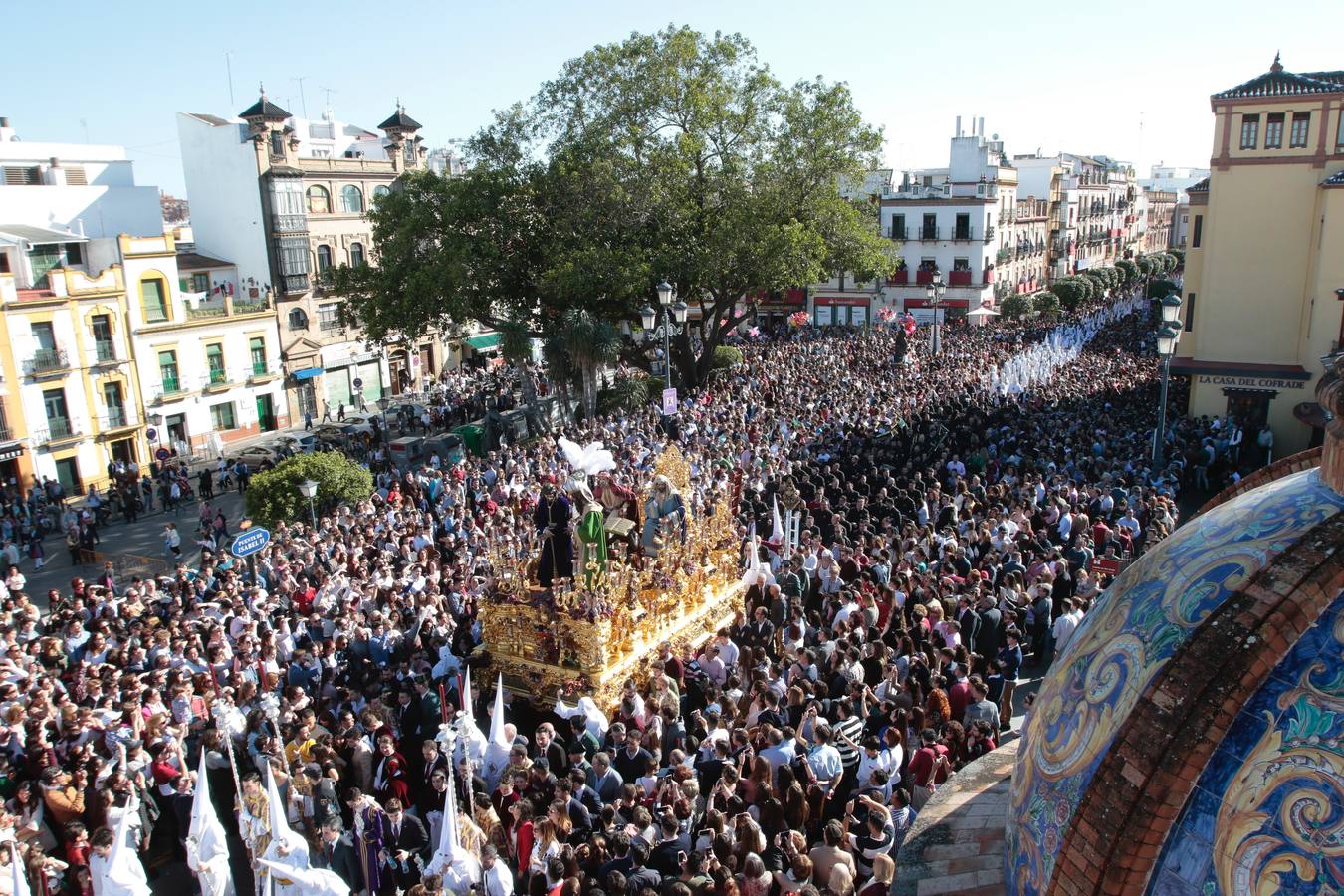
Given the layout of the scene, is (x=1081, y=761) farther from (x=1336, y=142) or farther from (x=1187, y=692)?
(x=1336, y=142)

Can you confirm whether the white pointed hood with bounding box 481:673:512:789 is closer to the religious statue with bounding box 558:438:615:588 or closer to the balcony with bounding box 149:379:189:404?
the religious statue with bounding box 558:438:615:588

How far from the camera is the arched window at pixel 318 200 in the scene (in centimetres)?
4224

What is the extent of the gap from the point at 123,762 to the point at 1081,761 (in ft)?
28.6

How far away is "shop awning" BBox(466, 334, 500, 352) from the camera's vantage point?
49.0m

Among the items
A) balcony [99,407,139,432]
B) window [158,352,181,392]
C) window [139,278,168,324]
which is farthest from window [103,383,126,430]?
window [139,278,168,324]

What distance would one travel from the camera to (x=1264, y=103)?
2505 centimetres

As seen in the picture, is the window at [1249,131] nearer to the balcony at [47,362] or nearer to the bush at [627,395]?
the bush at [627,395]

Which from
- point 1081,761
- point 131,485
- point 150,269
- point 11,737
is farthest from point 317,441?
point 1081,761

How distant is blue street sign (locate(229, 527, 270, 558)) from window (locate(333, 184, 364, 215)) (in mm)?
32278

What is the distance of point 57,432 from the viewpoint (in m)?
30.2

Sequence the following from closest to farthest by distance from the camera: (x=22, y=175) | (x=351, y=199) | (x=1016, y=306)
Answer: (x=22, y=175) → (x=351, y=199) → (x=1016, y=306)

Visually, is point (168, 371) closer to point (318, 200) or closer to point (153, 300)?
point (153, 300)

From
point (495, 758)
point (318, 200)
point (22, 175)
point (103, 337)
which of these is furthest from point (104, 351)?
point (495, 758)

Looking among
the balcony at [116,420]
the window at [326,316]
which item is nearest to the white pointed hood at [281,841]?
the balcony at [116,420]
